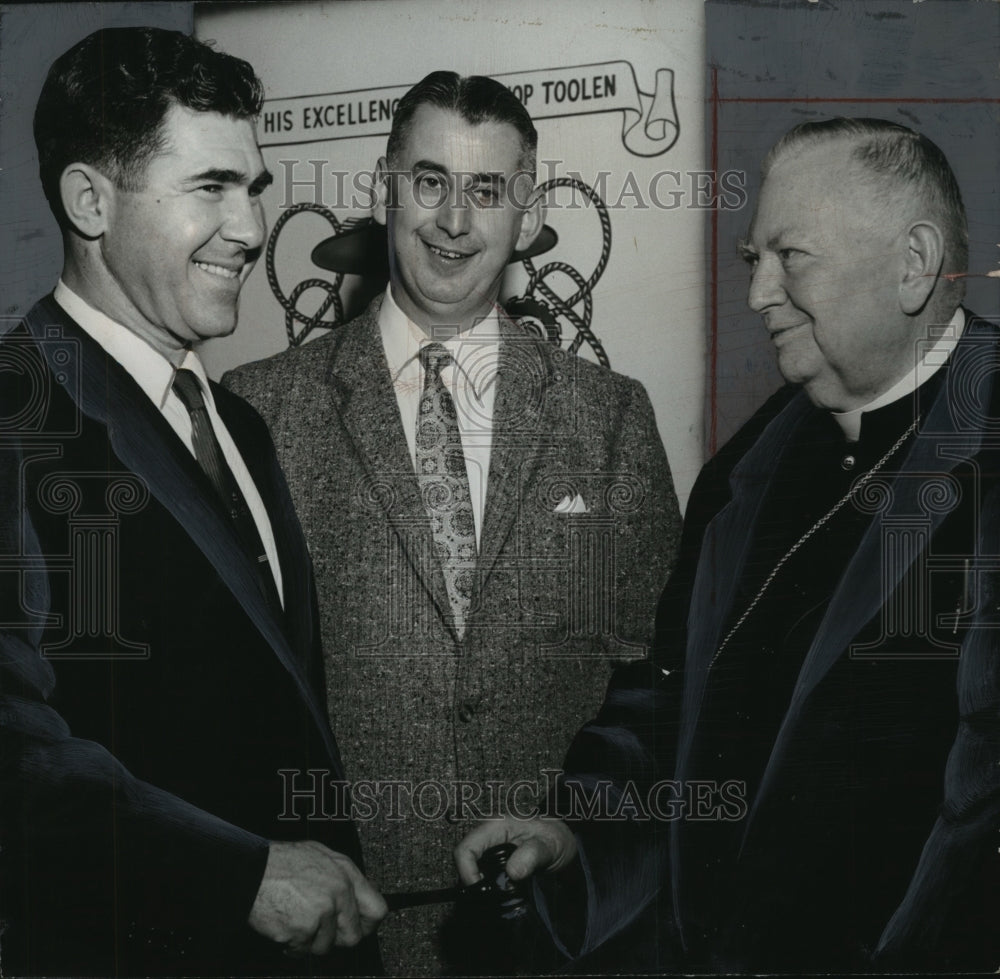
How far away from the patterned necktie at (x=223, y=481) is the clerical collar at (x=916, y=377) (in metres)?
1.27

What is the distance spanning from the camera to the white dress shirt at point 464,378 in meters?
2.67

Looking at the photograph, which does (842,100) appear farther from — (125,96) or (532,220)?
(125,96)

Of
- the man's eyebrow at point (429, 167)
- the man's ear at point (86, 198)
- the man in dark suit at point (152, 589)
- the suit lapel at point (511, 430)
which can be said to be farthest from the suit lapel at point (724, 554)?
Result: the man's ear at point (86, 198)

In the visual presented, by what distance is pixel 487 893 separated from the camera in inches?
104

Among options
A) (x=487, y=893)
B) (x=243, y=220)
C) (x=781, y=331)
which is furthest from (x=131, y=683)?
(x=781, y=331)

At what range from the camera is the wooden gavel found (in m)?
2.64

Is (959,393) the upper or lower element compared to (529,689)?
upper

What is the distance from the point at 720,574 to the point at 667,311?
1.90ft

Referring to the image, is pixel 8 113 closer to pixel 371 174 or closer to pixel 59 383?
pixel 59 383

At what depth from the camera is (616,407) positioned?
272cm

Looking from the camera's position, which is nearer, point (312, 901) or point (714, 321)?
point (312, 901)

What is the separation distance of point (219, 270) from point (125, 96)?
407 mm

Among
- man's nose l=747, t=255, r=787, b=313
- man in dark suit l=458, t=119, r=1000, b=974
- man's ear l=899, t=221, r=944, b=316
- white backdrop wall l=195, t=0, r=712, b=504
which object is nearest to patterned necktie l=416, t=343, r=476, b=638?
white backdrop wall l=195, t=0, r=712, b=504

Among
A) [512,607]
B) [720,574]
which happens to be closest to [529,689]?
[512,607]
